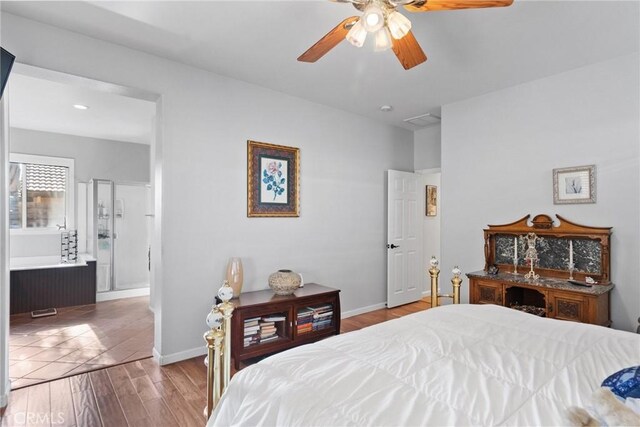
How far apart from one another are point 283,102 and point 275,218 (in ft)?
4.33

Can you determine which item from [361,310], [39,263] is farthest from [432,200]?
[39,263]

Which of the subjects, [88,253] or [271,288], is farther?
[88,253]

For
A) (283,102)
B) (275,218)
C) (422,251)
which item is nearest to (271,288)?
(275,218)

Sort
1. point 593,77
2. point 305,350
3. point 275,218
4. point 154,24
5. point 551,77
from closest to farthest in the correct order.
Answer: point 305,350 → point 154,24 → point 593,77 → point 551,77 → point 275,218

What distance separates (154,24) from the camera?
2.47m

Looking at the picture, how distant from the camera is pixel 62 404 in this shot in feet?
7.64

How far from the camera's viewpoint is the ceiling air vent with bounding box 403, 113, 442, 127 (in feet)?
15.0

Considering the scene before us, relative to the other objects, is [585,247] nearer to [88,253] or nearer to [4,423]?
[4,423]

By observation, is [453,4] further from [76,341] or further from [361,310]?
[76,341]

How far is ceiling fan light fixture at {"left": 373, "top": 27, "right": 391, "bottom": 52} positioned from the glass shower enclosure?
496cm

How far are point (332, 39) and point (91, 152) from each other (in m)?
5.37

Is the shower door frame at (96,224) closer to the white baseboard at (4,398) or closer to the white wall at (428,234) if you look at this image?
the white baseboard at (4,398)

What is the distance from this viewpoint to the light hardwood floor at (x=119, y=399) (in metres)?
2.17

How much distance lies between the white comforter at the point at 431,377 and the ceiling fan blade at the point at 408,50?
63.8 inches
